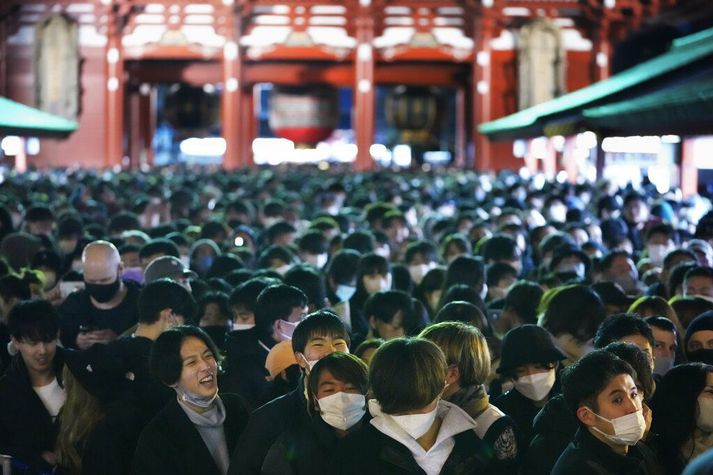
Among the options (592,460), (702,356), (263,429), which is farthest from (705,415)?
(263,429)

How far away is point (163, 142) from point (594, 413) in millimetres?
63568

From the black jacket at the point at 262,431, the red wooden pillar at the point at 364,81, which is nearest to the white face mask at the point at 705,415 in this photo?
the black jacket at the point at 262,431

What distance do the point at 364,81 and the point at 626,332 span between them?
31401 mm

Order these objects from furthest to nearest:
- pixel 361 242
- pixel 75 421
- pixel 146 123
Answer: pixel 146 123
pixel 361 242
pixel 75 421

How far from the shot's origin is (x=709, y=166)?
1023 inches

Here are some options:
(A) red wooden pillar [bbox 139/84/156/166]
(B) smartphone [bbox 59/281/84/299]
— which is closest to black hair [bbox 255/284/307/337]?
(B) smartphone [bbox 59/281/84/299]

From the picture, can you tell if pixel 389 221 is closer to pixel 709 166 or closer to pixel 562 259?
pixel 562 259

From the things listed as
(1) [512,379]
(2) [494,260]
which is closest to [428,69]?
(2) [494,260]

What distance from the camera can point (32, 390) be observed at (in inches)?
255

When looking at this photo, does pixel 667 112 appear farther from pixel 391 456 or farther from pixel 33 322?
pixel 391 456

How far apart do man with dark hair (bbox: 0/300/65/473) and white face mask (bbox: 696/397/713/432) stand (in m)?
3.07

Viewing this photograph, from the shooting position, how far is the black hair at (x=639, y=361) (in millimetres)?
5305

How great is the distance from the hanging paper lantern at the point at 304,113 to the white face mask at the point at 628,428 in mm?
34220

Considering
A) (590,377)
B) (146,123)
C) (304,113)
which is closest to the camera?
(590,377)
